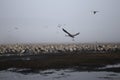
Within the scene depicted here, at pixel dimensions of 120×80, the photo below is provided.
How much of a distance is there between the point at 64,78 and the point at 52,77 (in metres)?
1.08

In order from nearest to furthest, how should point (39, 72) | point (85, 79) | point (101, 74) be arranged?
point (85, 79), point (101, 74), point (39, 72)

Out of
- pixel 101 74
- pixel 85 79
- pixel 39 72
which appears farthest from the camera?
pixel 39 72

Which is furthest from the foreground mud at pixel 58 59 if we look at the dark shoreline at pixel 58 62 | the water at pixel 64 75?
the water at pixel 64 75

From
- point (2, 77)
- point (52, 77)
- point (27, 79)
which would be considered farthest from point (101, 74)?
point (2, 77)

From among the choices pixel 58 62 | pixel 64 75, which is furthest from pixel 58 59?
pixel 64 75

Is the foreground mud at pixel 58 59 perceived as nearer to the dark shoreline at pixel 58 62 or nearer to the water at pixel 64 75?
the dark shoreline at pixel 58 62

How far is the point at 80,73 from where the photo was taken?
23234mm

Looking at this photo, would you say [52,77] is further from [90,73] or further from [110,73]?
[110,73]

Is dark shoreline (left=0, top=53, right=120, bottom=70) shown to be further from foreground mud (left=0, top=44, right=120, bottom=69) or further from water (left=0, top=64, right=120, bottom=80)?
water (left=0, top=64, right=120, bottom=80)

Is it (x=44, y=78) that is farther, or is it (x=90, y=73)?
(x=90, y=73)

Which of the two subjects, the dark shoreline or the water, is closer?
the water

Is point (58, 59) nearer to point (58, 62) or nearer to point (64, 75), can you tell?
point (58, 62)

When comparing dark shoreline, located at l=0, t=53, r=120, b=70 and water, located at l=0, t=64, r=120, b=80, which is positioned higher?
dark shoreline, located at l=0, t=53, r=120, b=70

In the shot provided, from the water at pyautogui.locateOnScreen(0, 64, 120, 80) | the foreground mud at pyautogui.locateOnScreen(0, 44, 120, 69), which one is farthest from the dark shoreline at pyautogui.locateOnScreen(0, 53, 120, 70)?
the water at pyautogui.locateOnScreen(0, 64, 120, 80)
